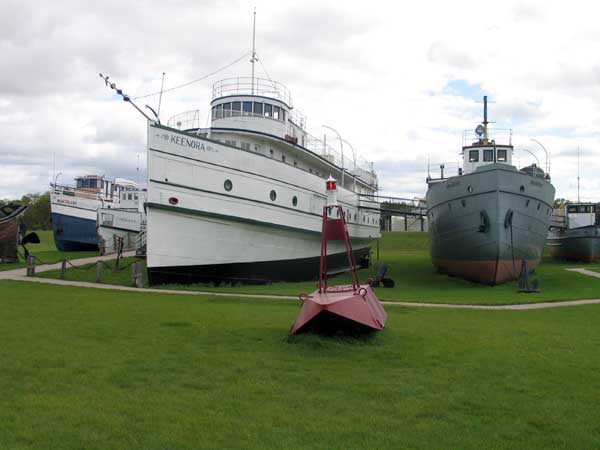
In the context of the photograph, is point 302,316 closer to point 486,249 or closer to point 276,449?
point 276,449

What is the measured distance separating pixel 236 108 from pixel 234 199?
642 cm

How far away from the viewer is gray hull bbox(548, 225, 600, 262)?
36.7 meters

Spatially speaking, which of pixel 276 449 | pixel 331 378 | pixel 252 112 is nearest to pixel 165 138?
pixel 252 112

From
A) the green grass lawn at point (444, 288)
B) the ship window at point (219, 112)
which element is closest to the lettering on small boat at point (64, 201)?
the green grass lawn at point (444, 288)

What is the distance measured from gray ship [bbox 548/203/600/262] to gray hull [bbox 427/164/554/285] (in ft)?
51.2

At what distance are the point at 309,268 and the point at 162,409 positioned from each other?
18.3 meters

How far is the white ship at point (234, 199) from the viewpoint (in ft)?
60.7

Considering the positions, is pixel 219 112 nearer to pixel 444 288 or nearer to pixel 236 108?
pixel 236 108

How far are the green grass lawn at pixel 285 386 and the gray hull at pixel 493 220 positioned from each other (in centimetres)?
966

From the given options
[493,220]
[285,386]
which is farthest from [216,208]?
[285,386]

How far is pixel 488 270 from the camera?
69.8 feet

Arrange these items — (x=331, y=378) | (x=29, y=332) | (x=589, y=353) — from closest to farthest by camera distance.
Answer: (x=331, y=378), (x=589, y=353), (x=29, y=332)

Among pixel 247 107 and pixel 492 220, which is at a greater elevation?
pixel 247 107

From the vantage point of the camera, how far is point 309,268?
23656 millimetres
